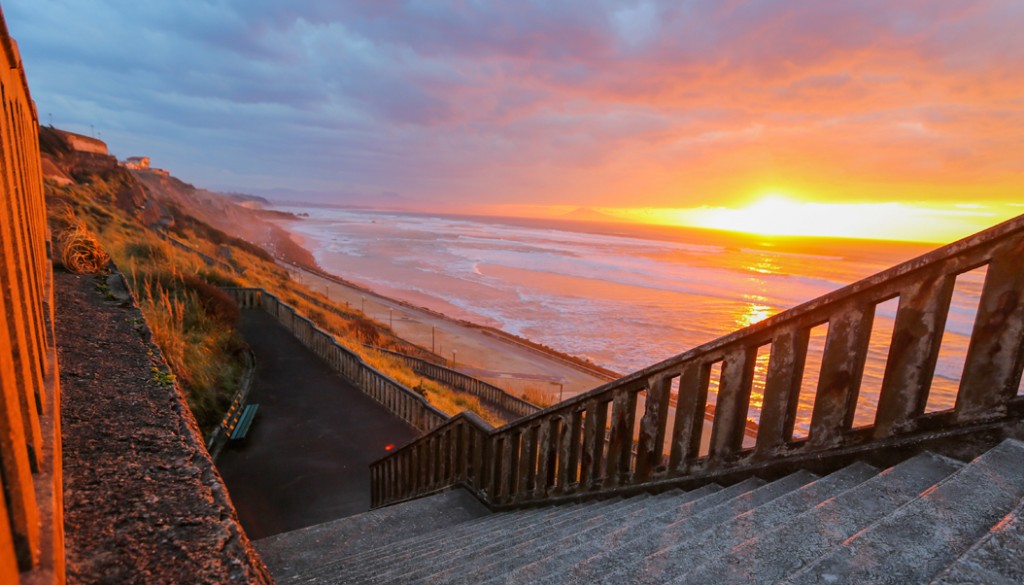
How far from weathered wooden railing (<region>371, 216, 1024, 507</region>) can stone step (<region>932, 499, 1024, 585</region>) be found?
0.81 meters

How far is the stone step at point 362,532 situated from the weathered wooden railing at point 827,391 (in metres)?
1.22

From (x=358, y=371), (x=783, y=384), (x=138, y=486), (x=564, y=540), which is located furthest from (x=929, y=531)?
(x=358, y=371)

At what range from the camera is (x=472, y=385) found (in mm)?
17344

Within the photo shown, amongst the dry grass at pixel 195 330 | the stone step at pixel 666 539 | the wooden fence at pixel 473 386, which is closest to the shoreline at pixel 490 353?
the wooden fence at pixel 473 386

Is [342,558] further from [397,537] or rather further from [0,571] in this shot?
[0,571]

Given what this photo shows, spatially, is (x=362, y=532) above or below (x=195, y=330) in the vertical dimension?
above

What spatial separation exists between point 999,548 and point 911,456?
961 millimetres

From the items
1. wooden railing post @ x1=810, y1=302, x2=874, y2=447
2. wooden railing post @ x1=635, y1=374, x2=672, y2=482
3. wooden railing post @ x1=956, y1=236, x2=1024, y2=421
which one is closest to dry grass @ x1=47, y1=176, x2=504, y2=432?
wooden railing post @ x1=635, y1=374, x2=672, y2=482

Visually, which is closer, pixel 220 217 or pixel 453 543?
pixel 453 543

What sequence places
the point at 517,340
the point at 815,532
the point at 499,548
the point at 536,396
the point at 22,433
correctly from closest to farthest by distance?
the point at 22,433 < the point at 815,532 < the point at 499,548 < the point at 536,396 < the point at 517,340

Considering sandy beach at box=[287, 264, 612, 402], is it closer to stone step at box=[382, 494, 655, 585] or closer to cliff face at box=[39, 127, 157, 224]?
cliff face at box=[39, 127, 157, 224]

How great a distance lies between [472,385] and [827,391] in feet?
50.5

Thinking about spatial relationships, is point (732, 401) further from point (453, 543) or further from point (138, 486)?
point (138, 486)

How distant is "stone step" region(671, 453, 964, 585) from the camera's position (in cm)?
183
